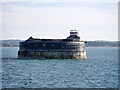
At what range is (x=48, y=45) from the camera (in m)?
92.3

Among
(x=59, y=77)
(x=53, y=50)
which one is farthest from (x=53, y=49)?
(x=59, y=77)

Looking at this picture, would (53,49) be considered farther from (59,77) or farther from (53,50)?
(59,77)

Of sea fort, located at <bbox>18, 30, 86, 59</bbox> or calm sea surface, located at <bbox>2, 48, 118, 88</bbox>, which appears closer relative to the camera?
calm sea surface, located at <bbox>2, 48, 118, 88</bbox>

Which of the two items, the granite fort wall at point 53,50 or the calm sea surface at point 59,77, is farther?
the granite fort wall at point 53,50

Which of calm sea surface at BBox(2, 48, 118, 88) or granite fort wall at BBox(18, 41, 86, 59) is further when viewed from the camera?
granite fort wall at BBox(18, 41, 86, 59)

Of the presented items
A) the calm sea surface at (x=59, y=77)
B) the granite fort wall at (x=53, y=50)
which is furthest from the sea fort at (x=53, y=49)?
the calm sea surface at (x=59, y=77)

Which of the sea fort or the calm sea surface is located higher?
the sea fort

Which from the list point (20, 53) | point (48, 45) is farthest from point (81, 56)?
point (20, 53)

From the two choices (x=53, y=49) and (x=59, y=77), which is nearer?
(x=59, y=77)

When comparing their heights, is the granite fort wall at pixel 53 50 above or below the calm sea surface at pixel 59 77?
above

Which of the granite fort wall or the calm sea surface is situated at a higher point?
the granite fort wall

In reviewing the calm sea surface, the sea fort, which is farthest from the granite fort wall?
the calm sea surface

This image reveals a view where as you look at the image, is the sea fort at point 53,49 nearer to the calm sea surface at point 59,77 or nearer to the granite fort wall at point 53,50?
the granite fort wall at point 53,50

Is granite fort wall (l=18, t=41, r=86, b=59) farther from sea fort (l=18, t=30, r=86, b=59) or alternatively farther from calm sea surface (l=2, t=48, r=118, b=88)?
calm sea surface (l=2, t=48, r=118, b=88)
